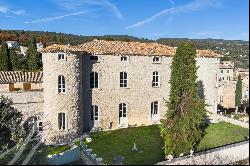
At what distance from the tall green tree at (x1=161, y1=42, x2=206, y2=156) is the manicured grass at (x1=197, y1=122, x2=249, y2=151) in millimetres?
975

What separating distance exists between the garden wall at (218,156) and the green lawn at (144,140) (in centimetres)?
145

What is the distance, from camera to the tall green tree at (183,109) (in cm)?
2314

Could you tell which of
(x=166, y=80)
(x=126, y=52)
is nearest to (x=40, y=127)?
(x=126, y=52)

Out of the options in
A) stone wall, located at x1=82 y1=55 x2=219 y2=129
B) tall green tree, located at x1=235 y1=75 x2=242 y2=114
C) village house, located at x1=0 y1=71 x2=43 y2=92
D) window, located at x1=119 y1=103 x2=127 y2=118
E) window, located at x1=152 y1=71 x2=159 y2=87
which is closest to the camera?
stone wall, located at x1=82 y1=55 x2=219 y2=129

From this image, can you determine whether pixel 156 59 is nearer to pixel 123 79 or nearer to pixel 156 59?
pixel 156 59

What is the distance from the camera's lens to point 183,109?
2405 centimetres

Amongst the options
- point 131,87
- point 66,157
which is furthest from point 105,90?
point 66,157

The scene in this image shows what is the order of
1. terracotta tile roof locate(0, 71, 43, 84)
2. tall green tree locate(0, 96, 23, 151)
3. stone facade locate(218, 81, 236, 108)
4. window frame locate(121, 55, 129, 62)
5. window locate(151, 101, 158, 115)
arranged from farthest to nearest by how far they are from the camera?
stone facade locate(218, 81, 236, 108), terracotta tile roof locate(0, 71, 43, 84), window locate(151, 101, 158, 115), window frame locate(121, 55, 129, 62), tall green tree locate(0, 96, 23, 151)

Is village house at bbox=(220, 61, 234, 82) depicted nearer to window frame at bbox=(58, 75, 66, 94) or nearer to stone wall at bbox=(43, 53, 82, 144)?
stone wall at bbox=(43, 53, 82, 144)

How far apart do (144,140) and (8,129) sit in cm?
986

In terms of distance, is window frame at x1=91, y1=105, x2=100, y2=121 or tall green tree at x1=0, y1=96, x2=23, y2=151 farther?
window frame at x1=91, y1=105, x2=100, y2=121

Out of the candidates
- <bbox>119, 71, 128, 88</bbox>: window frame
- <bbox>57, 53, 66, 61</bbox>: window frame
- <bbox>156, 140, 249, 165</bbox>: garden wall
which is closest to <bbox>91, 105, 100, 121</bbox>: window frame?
<bbox>119, 71, 128, 88</bbox>: window frame

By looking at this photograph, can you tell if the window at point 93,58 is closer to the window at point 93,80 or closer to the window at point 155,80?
the window at point 93,80

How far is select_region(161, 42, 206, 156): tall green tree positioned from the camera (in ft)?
75.9
